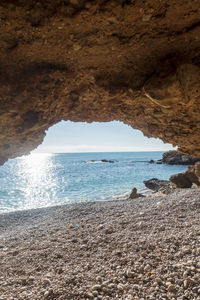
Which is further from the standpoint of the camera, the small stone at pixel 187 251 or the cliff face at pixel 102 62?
the small stone at pixel 187 251

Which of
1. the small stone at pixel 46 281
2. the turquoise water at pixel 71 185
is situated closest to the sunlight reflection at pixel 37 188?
the turquoise water at pixel 71 185

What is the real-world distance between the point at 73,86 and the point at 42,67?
89cm

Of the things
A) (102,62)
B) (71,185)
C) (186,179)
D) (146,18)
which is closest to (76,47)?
(102,62)

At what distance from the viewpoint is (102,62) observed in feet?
11.6

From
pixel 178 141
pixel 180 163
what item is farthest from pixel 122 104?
pixel 180 163

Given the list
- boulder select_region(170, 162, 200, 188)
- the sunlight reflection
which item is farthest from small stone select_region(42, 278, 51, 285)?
the sunlight reflection

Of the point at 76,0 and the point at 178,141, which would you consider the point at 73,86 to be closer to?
the point at 76,0

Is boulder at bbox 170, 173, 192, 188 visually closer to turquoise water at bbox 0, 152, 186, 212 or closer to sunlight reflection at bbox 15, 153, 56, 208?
turquoise water at bbox 0, 152, 186, 212

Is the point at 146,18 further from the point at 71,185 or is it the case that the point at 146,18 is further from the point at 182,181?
the point at 71,185

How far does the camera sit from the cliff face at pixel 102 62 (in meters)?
2.48

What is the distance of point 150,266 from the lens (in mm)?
3393

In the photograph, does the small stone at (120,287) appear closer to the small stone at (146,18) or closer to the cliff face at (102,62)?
the cliff face at (102,62)

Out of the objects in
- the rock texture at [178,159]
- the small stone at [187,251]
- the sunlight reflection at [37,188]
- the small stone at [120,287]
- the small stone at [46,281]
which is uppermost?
the small stone at [187,251]

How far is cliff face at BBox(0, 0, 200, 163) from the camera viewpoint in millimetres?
2484
